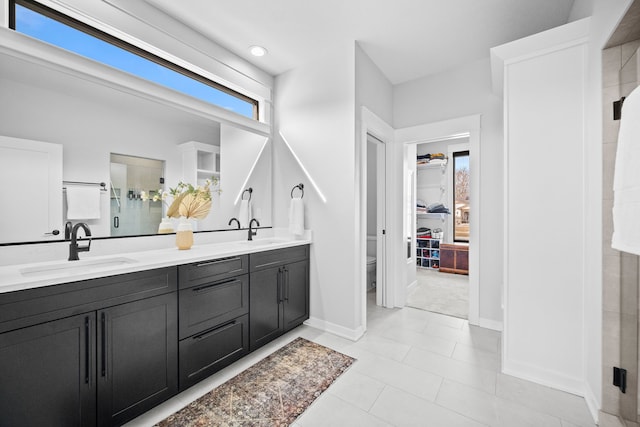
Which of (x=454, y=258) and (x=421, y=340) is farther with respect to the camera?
(x=454, y=258)

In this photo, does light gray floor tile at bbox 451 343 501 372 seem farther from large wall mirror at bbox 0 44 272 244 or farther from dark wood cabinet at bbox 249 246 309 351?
large wall mirror at bbox 0 44 272 244

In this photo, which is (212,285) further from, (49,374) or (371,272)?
(371,272)

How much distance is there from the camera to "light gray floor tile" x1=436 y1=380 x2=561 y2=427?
1.55 m

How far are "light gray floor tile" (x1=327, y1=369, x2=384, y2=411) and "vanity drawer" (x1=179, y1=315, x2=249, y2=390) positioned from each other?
0.76 m

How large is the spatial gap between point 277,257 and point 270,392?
1.03 metres

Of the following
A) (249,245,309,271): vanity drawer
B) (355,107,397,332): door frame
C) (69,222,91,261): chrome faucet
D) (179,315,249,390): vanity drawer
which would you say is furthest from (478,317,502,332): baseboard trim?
(69,222,91,261): chrome faucet

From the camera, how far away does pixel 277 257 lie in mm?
2469

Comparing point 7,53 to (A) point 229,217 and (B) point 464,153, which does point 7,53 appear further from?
(B) point 464,153

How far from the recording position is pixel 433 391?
1824 millimetres

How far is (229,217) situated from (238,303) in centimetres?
95

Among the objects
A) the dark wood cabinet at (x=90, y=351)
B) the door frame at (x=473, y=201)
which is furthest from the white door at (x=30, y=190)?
the door frame at (x=473, y=201)

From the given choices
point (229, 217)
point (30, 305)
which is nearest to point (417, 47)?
point (229, 217)

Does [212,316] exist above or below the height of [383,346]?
above

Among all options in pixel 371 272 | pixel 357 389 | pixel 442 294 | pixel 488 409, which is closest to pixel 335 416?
pixel 357 389
